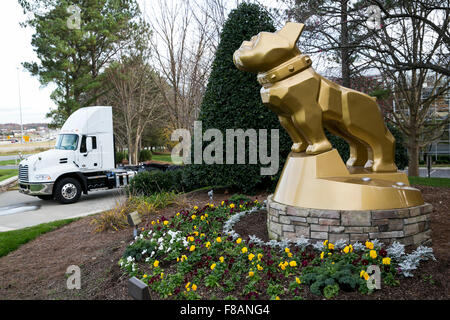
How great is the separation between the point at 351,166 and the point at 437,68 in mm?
3011

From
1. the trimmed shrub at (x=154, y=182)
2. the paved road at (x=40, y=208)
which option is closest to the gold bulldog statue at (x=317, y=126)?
the paved road at (x=40, y=208)

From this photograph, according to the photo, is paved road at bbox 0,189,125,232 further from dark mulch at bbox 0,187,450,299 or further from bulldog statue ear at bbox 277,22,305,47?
bulldog statue ear at bbox 277,22,305,47

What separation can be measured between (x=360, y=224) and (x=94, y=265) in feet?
12.9

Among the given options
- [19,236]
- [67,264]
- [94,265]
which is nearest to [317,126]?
[94,265]

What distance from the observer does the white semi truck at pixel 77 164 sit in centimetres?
1106

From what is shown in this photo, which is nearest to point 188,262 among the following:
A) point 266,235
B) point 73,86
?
point 266,235

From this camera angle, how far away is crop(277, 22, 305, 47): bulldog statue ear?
15.3ft

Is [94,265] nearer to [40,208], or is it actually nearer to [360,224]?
[360,224]

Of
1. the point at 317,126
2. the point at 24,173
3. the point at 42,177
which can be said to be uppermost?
the point at 317,126

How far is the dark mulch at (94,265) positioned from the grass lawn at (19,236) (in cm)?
17

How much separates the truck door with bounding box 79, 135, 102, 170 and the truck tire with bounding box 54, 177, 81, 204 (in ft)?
2.27

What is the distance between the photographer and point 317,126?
4.80 meters

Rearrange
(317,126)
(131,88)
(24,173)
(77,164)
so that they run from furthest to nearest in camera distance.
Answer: (131,88) < (77,164) < (24,173) < (317,126)

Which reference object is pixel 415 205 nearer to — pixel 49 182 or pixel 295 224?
pixel 295 224
